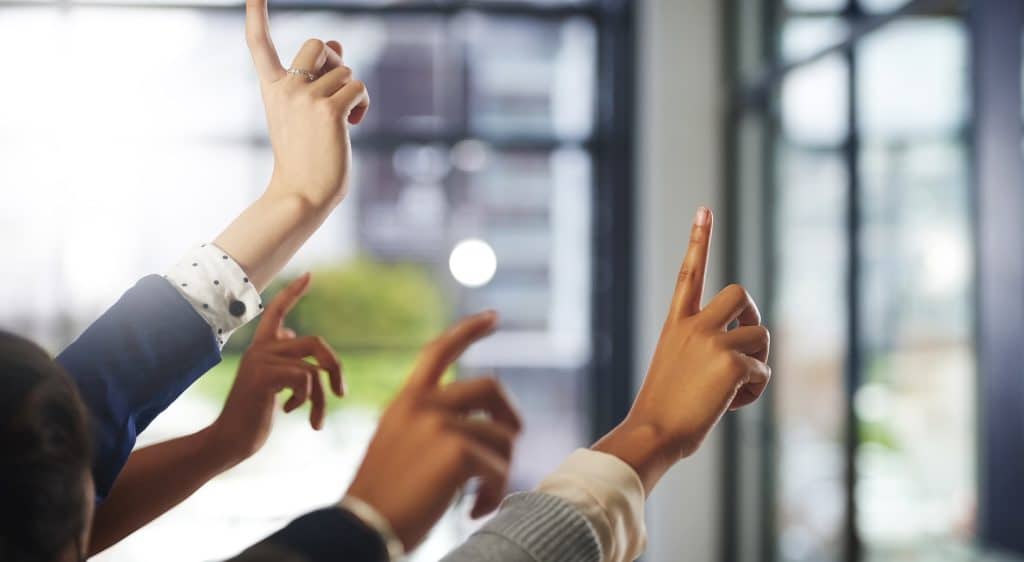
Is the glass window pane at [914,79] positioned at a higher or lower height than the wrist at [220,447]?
higher

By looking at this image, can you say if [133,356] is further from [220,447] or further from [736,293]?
[736,293]

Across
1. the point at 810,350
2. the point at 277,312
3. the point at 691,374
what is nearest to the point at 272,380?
the point at 277,312

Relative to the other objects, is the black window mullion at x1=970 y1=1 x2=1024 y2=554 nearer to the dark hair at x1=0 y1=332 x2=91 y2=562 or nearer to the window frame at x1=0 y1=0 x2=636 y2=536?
the dark hair at x1=0 y1=332 x2=91 y2=562

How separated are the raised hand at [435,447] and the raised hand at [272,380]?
189mm

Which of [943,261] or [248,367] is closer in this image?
[248,367]

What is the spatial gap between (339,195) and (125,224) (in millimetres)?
3711

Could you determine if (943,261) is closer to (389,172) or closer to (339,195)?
(339,195)

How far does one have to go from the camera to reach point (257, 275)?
24.8 inches

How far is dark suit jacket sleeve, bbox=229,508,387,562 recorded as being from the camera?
1.32 ft

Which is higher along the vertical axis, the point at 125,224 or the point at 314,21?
the point at 314,21

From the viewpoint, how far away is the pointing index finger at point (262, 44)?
629mm

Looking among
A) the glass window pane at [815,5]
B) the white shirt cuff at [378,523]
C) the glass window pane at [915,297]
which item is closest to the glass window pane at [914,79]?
the glass window pane at [915,297]

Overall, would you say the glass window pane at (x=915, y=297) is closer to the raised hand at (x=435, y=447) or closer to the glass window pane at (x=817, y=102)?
the glass window pane at (x=817, y=102)

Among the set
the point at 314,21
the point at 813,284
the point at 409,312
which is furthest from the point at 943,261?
the point at 314,21
